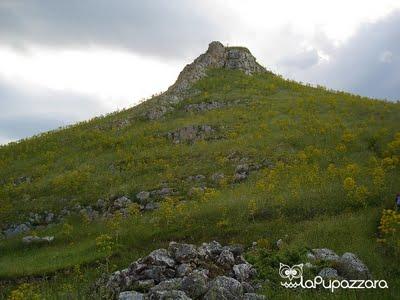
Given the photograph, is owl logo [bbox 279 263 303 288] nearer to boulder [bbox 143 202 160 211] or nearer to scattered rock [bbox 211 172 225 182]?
boulder [bbox 143 202 160 211]

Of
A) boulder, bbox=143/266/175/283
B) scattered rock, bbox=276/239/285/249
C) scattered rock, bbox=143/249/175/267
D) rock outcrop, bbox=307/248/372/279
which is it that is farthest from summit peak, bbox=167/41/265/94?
rock outcrop, bbox=307/248/372/279

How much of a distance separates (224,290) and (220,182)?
1685 centimetres

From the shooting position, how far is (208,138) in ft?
128

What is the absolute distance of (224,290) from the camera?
42.8ft

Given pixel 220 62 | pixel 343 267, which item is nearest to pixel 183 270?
pixel 343 267

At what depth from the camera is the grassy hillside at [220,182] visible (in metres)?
21.4

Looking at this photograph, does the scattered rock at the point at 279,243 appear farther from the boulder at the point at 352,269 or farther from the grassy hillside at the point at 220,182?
the boulder at the point at 352,269

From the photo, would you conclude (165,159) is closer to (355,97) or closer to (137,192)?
(137,192)

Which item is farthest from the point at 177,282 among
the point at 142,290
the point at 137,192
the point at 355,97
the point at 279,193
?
the point at 355,97

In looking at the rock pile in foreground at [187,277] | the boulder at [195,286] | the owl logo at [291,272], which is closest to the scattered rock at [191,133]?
the rock pile in foreground at [187,277]

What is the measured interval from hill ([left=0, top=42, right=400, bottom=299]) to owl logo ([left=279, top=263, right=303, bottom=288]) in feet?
1.40

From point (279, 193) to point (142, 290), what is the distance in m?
13.4

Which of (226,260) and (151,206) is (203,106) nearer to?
(151,206)

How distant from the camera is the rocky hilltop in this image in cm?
5459
